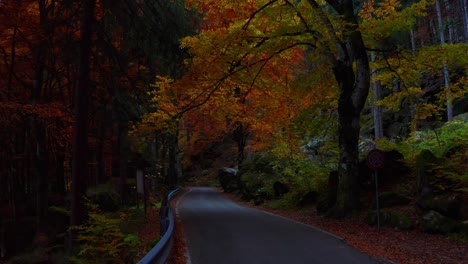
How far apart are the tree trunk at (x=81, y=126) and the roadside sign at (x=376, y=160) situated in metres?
8.87

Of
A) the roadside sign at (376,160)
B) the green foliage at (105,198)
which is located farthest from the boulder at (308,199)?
the green foliage at (105,198)

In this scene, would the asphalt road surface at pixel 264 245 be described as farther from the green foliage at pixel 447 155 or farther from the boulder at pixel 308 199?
the boulder at pixel 308 199

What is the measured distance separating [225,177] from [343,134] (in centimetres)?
2664

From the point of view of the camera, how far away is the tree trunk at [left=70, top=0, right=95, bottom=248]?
1130cm

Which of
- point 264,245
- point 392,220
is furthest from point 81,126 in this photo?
point 392,220

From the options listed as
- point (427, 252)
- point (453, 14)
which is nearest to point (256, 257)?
point (427, 252)

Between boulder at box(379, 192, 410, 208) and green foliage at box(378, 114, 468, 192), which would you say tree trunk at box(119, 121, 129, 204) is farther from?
green foliage at box(378, 114, 468, 192)

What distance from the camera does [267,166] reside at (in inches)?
1206

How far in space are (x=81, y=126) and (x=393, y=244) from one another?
9.56 metres

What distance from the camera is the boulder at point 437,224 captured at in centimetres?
1097

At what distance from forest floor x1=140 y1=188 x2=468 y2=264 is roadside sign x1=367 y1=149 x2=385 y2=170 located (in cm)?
211

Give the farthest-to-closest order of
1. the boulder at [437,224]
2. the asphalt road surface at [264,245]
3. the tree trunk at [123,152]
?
the tree trunk at [123,152]
the boulder at [437,224]
the asphalt road surface at [264,245]

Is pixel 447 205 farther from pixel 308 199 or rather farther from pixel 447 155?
pixel 308 199

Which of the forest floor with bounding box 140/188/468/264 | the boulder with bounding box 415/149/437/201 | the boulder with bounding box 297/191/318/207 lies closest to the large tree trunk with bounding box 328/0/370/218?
the forest floor with bounding box 140/188/468/264
